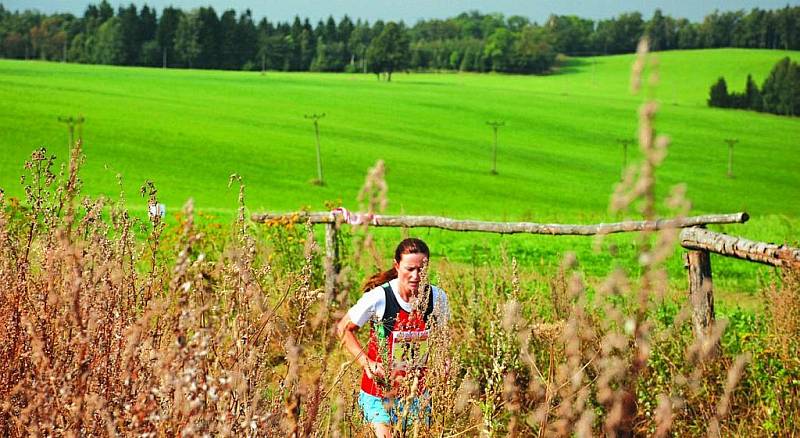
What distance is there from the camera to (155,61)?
102750mm

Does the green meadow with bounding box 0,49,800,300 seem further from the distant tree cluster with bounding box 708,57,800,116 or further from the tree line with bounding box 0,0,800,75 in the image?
the tree line with bounding box 0,0,800,75

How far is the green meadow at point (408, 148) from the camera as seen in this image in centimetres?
3278

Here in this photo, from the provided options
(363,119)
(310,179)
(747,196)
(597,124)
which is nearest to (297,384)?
(310,179)

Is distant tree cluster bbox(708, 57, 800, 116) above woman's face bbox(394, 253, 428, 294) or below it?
above

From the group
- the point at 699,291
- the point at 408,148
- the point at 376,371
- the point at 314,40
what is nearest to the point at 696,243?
the point at 699,291

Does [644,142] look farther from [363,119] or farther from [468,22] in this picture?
[468,22]

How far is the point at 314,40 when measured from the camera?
12288 centimetres

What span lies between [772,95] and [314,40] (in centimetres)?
6288

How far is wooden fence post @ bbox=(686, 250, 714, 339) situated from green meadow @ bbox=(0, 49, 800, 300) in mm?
8440

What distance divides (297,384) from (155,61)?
4184 inches

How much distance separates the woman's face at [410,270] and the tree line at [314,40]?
8695 centimetres

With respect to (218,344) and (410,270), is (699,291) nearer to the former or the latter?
(410,270)

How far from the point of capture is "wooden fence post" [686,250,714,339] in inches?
282

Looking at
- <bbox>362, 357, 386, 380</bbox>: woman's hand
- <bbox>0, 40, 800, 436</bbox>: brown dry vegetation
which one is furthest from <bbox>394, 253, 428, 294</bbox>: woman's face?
<bbox>0, 40, 800, 436</bbox>: brown dry vegetation
